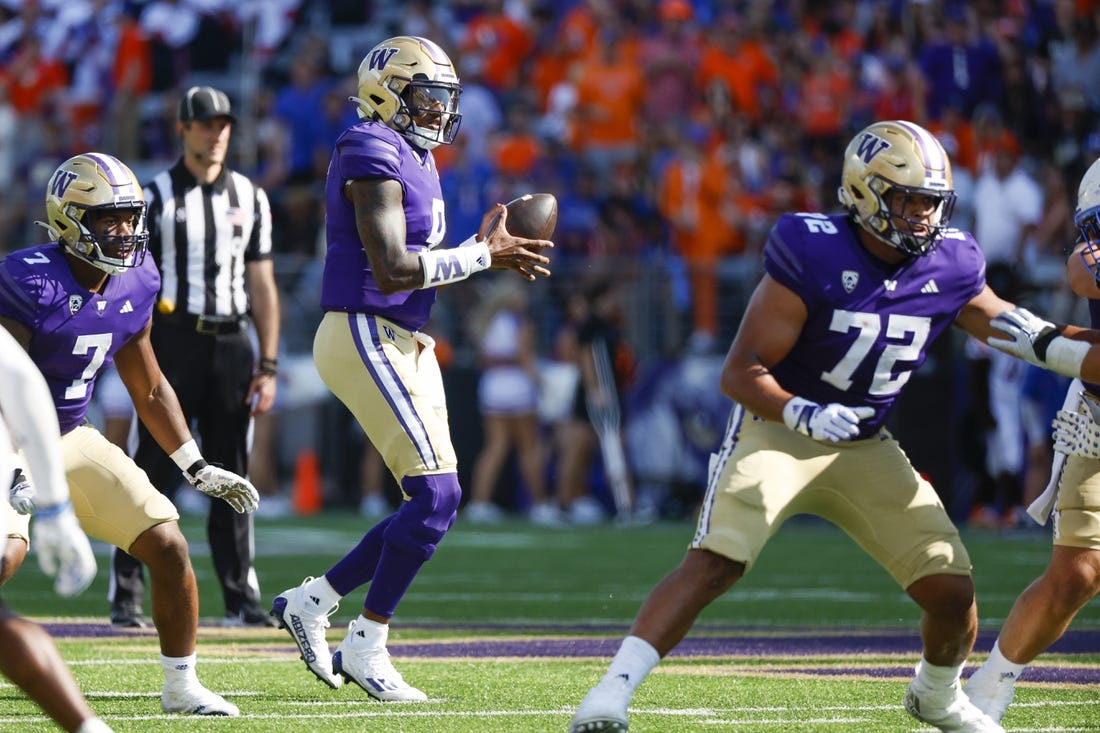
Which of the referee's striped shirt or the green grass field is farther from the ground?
the referee's striped shirt

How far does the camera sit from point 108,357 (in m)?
5.00

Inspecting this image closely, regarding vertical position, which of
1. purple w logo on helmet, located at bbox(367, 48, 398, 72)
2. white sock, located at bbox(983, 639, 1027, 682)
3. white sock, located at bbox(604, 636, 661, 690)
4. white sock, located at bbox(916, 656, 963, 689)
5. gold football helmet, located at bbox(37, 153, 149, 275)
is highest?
purple w logo on helmet, located at bbox(367, 48, 398, 72)

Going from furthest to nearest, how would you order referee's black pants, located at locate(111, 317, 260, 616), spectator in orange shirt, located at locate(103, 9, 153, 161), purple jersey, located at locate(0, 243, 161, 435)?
1. spectator in orange shirt, located at locate(103, 9, 153, 161)
2. referee's black pants, located at locate(111, 317, 260, 616)
3. purple jersey, located at locate(0, 243, 161, 435)

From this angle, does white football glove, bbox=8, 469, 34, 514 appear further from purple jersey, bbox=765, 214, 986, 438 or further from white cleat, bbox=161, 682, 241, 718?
purple jersey, bbox=765, 214, 986, 438

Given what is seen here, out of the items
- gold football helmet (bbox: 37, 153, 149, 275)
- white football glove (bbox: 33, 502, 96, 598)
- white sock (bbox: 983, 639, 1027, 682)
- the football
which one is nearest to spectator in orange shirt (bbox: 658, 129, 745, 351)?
the football

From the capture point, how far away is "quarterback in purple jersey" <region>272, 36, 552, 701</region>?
204 inches

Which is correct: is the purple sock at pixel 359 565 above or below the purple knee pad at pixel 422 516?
below

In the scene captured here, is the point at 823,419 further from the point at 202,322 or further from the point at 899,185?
the point at 202,322

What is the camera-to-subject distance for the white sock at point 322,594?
535 cm

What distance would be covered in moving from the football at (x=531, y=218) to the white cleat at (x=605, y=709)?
1.67 m

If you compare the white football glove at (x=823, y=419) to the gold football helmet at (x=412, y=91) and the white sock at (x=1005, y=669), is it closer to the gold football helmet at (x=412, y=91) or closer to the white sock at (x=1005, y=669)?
the white sock at (x=1005, y=669)

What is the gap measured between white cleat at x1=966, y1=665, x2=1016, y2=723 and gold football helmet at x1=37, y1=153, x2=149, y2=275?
2492 mm

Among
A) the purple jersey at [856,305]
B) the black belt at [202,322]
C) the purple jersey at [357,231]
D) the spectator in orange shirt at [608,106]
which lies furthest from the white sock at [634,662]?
the spectator in orange shirt at [608,106]

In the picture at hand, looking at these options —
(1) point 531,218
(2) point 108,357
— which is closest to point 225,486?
(2) point 108,357
